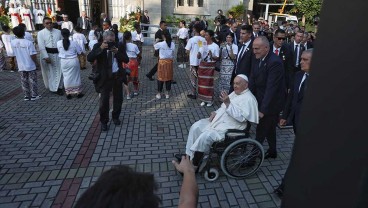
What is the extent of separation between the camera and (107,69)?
17.2 ft

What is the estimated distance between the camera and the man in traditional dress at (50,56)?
7.23 meters

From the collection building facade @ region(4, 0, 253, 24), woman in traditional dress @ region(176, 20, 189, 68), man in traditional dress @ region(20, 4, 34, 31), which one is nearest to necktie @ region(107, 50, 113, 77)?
woman in traditional dress @ region(176, 20, 189, 68)

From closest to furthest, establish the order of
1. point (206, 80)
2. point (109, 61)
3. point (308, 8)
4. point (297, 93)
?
point (297, 93) < point (109, 61) < point (206, 80) < point (308, 8)

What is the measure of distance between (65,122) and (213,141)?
3.61 meters

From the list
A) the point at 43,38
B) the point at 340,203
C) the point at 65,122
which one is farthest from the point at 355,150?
the point at 43,38

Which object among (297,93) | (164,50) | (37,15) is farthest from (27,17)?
(297,93)

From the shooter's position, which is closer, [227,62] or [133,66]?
[227,62]

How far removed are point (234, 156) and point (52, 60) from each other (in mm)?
5920

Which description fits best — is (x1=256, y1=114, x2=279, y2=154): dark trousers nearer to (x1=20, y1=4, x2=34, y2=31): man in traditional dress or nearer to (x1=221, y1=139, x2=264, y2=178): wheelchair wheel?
(x1=221, y1=139, x2=264, y2=178): wheelchair wheel

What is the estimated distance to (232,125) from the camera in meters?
3.96

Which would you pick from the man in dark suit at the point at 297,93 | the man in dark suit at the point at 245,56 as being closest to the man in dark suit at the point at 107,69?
the man in dark suit at the point at 245,56

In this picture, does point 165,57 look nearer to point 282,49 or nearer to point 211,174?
point 282,49

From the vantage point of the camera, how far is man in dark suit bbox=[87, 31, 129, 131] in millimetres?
5031

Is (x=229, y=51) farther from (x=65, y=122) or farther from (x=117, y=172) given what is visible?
(x=117, y=172)
